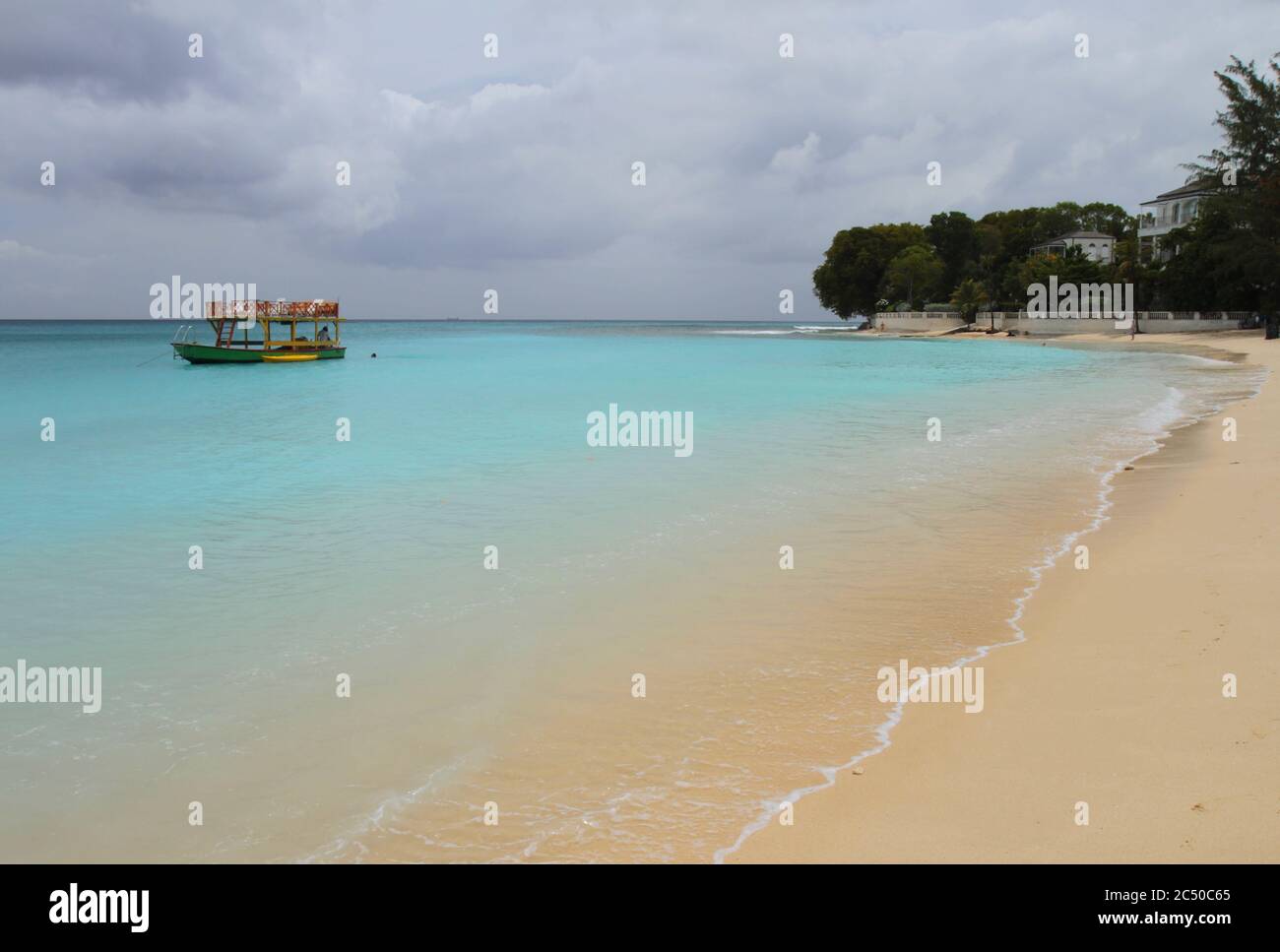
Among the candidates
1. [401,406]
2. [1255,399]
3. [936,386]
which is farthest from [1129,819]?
[936,386]

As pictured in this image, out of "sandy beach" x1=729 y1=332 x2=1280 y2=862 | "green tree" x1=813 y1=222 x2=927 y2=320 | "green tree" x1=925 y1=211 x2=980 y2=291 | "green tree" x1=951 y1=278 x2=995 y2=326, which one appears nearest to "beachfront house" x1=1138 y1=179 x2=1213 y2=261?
"green tree" x1=951 y1=278 x2=995 y2=326

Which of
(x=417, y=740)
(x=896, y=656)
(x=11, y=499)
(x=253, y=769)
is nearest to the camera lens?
(x=253, y=769)

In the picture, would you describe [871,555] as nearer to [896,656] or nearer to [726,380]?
[896,656]

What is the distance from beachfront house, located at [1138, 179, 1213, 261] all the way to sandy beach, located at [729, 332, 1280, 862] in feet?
262

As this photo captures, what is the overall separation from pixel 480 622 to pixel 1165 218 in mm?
96875

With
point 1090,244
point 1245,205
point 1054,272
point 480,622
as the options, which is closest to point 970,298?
point 1090,244

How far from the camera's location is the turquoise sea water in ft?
14.3

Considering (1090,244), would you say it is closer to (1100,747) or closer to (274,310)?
(274,310)

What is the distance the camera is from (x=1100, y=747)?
4508 mm

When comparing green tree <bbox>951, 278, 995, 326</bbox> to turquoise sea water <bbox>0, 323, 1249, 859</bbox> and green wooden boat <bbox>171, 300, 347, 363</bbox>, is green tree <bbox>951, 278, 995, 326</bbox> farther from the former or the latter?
turquoise sea water <bbox>0, 323, 1249, 859</bbox>

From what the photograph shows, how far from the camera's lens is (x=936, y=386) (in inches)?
1339

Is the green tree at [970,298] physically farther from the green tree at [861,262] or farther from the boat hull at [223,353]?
the boat hull at [223,353]

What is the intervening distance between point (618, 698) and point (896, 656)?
1.97m

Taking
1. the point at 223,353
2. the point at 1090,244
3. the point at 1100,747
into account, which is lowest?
the point at 1100,747
